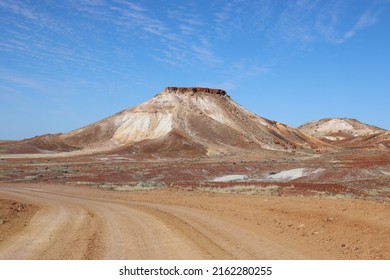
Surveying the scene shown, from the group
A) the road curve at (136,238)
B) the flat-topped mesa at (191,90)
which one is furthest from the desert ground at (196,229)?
the flat-topped mesa at (191,90)

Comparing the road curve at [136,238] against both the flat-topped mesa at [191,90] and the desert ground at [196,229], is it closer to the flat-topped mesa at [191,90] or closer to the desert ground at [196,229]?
the desert ground at [196,229]

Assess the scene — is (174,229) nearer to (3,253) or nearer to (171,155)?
(3,253)

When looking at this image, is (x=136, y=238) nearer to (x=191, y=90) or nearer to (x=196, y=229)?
(x=196, y=229)

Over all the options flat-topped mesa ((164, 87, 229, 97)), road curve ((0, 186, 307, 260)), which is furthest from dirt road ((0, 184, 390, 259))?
flat-topped mesa ((164, 87, 229, 97))

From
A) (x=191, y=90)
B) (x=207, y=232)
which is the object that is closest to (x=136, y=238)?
(x=207, y=232)

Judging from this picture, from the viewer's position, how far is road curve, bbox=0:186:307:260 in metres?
9.98

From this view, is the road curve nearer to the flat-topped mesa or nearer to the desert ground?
the desert ground

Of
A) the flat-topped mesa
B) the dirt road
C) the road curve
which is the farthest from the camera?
the flat-topped mesa

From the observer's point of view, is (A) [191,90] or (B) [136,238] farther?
(A) [191,90]

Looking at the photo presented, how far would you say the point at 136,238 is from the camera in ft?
39.0

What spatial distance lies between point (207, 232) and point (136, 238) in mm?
2240

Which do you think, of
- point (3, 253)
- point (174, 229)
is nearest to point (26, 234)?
point (3, 253)

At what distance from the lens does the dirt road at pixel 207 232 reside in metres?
10.2
